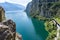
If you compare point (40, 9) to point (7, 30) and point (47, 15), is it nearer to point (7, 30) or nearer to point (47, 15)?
point (47, 15)

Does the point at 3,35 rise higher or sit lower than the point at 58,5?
higher

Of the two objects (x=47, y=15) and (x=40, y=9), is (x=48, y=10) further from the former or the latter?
→ (x=40, y=9)

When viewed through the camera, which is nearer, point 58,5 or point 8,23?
point 8,23

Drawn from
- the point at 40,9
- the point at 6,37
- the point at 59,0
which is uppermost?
the point at 6,37

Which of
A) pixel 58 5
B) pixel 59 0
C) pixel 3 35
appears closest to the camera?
pixel 3 35

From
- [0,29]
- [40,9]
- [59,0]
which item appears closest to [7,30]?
[0,29]

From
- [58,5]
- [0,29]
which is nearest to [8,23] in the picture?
[0,29]

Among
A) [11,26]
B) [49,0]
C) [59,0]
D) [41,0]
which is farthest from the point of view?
[41,0]

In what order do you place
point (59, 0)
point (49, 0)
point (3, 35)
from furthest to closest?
point (49, 0) → point (59, 0) → point (3, 35)

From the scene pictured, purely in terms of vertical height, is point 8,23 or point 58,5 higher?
point 8,23
